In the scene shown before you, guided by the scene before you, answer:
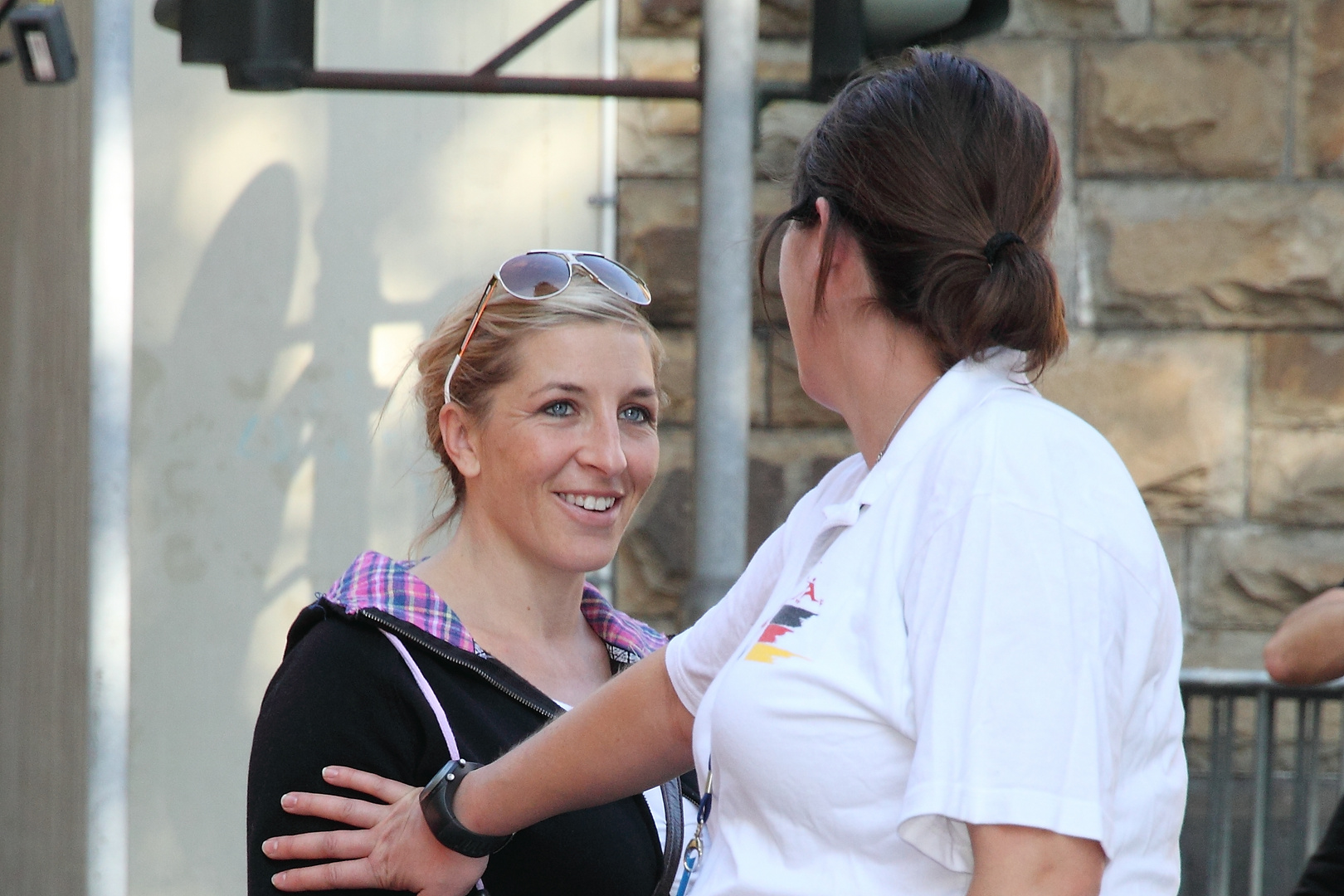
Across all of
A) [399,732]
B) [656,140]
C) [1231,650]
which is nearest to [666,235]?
[656,140]

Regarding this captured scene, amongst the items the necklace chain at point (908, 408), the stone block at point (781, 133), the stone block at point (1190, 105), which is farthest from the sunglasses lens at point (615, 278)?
the stone block at point (1190, 105)

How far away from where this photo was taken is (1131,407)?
411 centimetres

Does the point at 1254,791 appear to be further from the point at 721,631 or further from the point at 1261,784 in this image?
the point at 721,631

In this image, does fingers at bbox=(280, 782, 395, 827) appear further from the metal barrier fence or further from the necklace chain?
the metal barrier fence

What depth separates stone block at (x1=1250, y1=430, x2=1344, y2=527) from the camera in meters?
4.09

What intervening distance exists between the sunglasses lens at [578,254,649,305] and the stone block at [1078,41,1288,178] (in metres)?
2.19

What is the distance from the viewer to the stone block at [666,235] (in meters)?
4.14

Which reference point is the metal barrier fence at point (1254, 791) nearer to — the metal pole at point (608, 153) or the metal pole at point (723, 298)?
the metal pole at point (723, 298)

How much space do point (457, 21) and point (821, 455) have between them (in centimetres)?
166

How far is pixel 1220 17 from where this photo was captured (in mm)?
4113

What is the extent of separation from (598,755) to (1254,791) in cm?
239

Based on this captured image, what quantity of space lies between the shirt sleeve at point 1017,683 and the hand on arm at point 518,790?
49 centimetres

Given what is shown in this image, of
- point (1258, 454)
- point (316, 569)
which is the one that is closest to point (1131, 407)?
point (1258, 454)

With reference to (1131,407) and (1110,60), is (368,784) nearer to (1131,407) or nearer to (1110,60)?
(1131,407)
